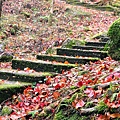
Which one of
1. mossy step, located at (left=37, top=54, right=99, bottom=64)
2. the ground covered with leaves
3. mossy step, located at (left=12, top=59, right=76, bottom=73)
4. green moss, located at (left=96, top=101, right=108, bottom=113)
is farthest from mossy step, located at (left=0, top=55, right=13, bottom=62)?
green moss, located at (left=96, top=101, right=108, bottom=113)

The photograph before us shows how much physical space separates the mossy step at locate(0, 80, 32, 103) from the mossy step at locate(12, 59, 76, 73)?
97 centimetres

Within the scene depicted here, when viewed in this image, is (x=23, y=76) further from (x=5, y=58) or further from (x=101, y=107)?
(x=101, y=107)

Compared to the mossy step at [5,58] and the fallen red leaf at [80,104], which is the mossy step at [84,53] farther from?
the fallen red leaf at [80,104]

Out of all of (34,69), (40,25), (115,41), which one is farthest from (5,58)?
(40,25)

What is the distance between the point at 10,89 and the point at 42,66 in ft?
4.65

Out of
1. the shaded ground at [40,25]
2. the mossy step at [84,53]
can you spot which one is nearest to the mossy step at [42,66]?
the mossy step at [84,53]

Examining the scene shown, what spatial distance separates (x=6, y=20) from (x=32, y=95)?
11.2m

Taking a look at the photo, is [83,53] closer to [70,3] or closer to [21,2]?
[21,2]

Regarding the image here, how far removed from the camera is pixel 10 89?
5535mm

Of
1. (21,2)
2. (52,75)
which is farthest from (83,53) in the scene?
(21,2)

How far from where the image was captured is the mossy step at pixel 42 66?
6660 mm

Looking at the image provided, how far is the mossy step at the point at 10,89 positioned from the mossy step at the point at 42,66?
0.97 metres

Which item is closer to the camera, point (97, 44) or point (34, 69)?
point (34, 69)

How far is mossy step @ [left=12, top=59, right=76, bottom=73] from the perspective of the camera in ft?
21.9
